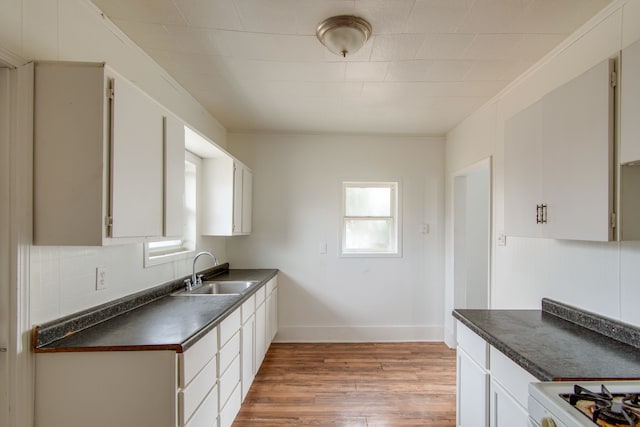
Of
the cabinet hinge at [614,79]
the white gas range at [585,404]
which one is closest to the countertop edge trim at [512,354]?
the white gas range at [585,404]

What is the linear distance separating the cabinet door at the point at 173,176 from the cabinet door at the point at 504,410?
1.97 m

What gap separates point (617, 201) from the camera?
140 cm

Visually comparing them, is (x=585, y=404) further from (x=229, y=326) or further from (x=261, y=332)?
(x=261, y=332)

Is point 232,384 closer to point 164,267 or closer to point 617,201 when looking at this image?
point 164,267

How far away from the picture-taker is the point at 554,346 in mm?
1519

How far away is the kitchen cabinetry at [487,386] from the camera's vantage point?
1438mm

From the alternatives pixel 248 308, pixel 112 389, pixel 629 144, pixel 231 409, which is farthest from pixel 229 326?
pixel 629 144

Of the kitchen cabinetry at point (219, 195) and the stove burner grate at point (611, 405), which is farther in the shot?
the kitchen cabinetry at point (219, 195)

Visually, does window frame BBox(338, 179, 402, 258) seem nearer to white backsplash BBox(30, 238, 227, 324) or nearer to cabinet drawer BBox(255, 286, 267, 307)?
cabinet drawer BBox(255, 286, 267, 307)

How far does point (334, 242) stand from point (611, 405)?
3060 mm

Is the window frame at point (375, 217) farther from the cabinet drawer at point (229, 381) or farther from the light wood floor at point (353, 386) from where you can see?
the cabinet drawer at point (229, 381)

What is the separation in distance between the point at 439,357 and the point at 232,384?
2.34 metres

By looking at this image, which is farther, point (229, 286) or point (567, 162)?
point (229, 286)

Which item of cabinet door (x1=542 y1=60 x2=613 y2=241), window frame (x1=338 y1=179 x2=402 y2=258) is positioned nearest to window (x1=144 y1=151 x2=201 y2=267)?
window frame (x1=338 y1=179 x2=402 y2=258)
